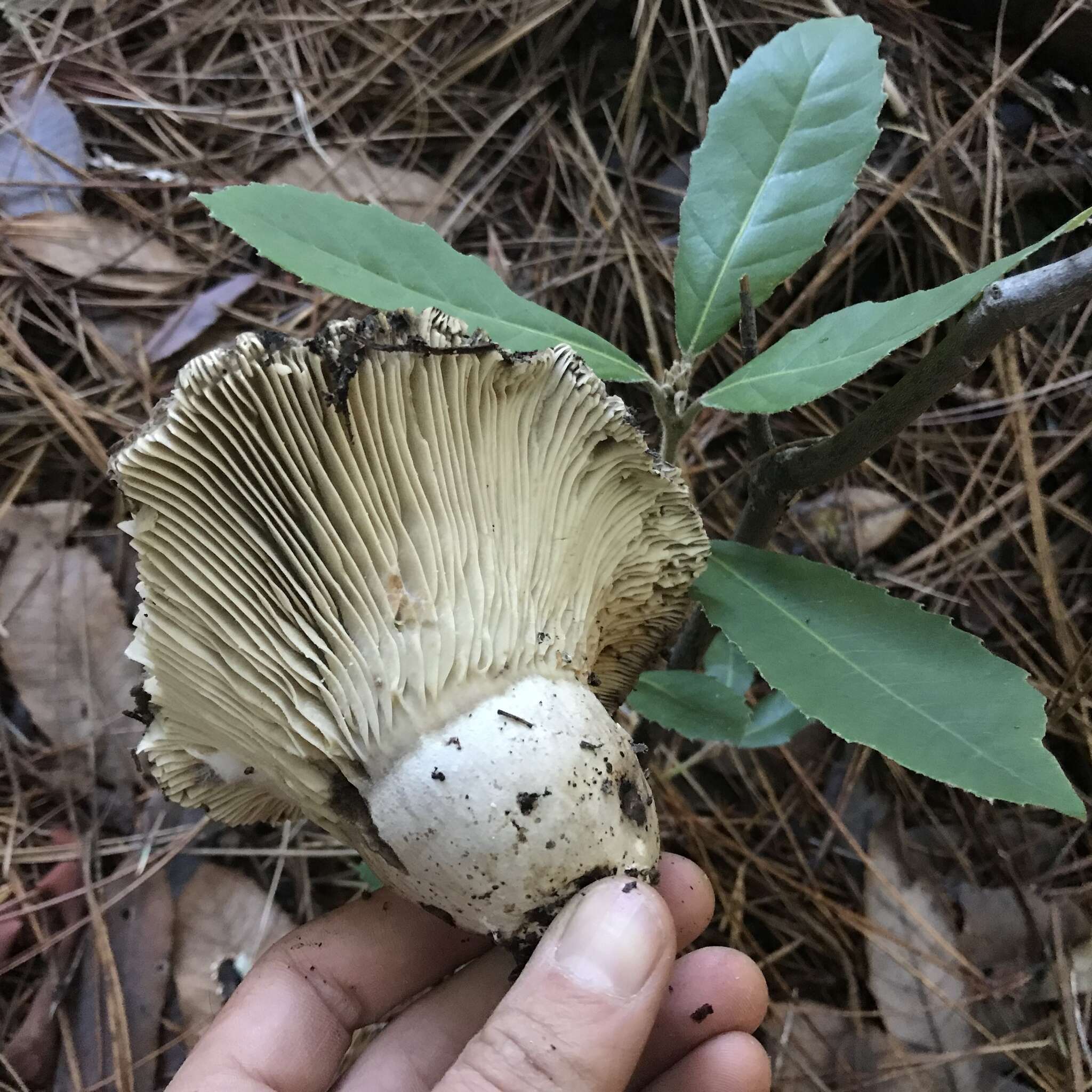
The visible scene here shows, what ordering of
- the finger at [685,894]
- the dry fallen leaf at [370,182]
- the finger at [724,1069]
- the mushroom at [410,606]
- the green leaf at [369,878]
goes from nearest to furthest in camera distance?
the mushroom at [410,606]
the finger at [724,1069]
the finger at [685,894]
the green leaf at [369,878]
the dry fallen leaf at [370,182]

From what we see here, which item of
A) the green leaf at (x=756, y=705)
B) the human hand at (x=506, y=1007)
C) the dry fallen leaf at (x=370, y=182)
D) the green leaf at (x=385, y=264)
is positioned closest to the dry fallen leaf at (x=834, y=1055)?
the human hand at (x=506, y=1007)

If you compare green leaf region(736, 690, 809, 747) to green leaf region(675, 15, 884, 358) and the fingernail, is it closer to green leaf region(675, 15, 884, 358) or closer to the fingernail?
the fingernail

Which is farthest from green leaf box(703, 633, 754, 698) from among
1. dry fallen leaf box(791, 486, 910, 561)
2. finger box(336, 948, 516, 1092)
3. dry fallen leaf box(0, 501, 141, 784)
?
dry fallen leaf box(0, 501, 141, 784)

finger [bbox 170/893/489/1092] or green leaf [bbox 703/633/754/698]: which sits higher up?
green leaf [bbox 703/633/754/698]

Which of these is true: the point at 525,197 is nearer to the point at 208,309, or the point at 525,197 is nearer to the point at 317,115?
the point at 317,115

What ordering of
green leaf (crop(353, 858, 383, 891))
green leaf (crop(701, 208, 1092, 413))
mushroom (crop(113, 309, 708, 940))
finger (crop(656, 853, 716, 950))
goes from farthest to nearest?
green leaf (crop(353, 858, 383, 891)) < finger (crop(656, 853, 716, 950)) < mushroom (crop(113, 309, 708, 940)) < green leaf (crop(701, 208, 1092, 413))

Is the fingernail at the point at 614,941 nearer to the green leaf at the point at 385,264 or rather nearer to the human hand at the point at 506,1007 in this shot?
the human hand at the point at 506,1007

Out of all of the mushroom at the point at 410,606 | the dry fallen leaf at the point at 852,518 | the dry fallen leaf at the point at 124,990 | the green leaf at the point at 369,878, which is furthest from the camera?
the dry fallen leaf at the point at 852,518
